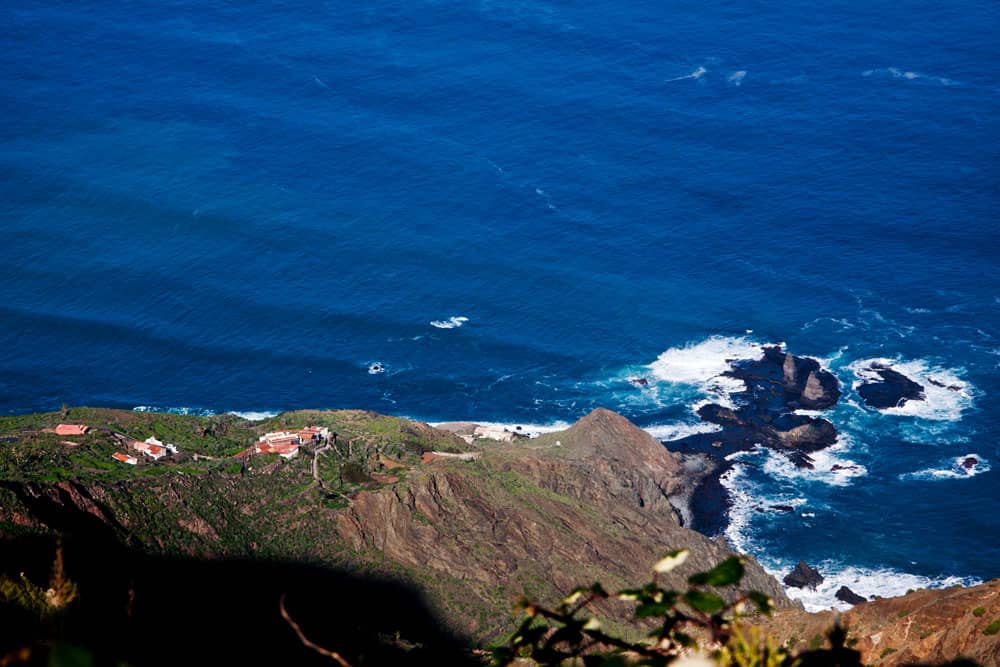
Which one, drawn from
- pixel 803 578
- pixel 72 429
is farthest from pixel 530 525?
pixel 72 429

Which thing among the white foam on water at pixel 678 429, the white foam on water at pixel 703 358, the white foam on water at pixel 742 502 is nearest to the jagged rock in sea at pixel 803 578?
the white foam on water at pixel 742 502

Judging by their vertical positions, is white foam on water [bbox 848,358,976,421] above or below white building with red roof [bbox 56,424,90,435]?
below

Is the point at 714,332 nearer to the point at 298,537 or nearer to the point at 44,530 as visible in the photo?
the point at 298,537

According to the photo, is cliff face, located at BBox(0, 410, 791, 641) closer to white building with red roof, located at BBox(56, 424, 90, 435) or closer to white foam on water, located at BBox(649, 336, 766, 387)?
white building with red roof, located at BBox(56, 424, 90, 435)

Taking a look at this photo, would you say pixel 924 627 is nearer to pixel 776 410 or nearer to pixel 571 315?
pixel 776 410

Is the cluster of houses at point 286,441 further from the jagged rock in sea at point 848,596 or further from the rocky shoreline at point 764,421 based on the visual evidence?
the jagged rock in sea at point 848,596

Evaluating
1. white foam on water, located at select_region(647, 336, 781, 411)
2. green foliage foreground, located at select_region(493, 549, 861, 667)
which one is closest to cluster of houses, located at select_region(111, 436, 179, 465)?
white foam on water, located at select_region(647, 336, 781, 411)
